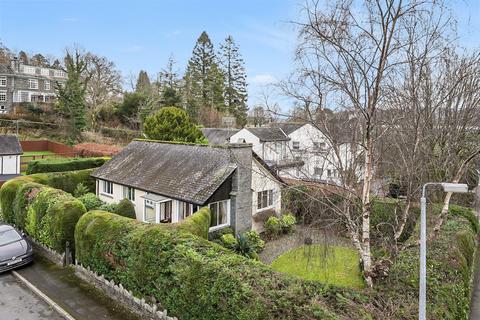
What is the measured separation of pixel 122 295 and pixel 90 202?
Answer: 11.4m

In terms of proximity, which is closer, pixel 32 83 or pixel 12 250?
pixel 12 250

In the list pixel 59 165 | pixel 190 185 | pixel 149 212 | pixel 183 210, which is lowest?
pixel 149 212

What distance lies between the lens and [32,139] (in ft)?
156

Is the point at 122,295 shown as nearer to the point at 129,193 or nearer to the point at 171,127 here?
the point at 129,193

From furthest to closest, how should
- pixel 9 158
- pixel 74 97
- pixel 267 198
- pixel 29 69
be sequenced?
pixel 29 69
pixel 74 97
pixel 9 158
pixel 267 198

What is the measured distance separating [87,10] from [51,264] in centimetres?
1346

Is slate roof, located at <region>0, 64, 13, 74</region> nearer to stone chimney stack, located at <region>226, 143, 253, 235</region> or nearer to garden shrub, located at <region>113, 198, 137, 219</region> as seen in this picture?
garden shrub, located at <region>113, 198, 137, 219</region>

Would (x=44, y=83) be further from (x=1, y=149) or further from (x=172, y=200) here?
(x=172, y=200)

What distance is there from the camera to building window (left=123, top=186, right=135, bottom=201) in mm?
20891

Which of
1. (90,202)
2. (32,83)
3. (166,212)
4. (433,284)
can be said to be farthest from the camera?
(32,83)

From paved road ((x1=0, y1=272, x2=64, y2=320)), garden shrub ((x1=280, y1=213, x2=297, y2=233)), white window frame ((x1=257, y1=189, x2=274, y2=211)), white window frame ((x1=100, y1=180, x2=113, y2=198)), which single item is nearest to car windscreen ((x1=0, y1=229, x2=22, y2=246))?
paved road ((x1=0, y1=272, x2=64, y2=320))

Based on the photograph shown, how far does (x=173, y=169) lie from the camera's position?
19875 mm

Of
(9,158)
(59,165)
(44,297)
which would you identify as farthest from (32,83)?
(44,297)

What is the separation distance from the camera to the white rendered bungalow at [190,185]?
1723 centimetres
